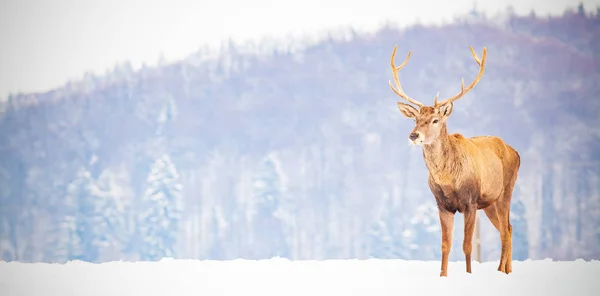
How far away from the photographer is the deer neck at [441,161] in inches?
190

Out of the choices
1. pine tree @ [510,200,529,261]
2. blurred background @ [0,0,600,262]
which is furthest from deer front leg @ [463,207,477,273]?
pine tree @ [510,200,529,261]

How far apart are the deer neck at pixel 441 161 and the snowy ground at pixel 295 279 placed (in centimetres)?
65

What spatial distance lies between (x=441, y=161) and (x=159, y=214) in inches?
234

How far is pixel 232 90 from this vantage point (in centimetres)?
1049

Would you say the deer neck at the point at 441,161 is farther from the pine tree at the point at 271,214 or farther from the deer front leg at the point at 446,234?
the pine tree at the point at 271,214

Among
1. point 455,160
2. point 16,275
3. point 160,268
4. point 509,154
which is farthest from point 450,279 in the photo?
point 16,275

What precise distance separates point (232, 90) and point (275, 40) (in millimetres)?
1132

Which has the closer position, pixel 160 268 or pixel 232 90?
pixel 160 268

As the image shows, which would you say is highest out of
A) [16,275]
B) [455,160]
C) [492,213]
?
[455,160]

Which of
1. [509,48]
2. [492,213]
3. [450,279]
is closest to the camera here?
[450,279]

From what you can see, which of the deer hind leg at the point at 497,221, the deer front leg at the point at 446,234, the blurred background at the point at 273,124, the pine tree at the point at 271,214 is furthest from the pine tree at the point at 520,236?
the deer front leg at the point at 446,234

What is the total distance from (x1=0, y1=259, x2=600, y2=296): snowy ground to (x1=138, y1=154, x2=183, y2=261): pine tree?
3940mm

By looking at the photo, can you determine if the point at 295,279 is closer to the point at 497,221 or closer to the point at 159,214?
the point at 497,221

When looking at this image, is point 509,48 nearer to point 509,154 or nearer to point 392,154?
point 392,154
